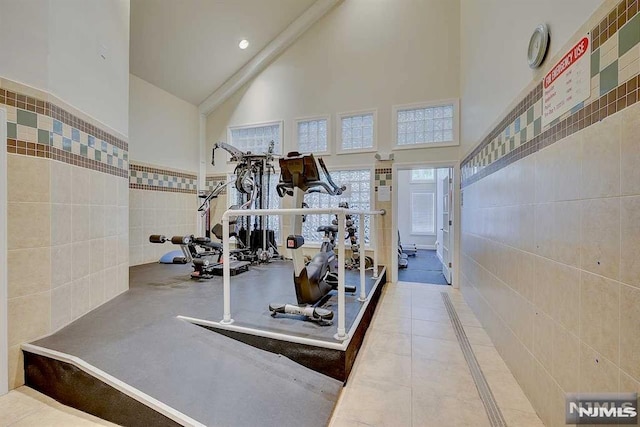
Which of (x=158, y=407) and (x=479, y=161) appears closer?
(x=158, y=407)

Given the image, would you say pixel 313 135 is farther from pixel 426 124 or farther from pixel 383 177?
pixel 426 124

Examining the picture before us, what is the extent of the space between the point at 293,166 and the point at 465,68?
3114mm

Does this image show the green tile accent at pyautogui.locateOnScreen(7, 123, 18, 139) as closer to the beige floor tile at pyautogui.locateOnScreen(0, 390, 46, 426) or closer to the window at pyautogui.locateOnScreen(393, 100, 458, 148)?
the beige floor tile at pyautogui.locateOnScreen(0, 390, 46, 426)

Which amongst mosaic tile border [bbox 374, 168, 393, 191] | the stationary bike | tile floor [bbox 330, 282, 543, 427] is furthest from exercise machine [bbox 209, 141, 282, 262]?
tile floor [bbox 330, 282, 543, 427]

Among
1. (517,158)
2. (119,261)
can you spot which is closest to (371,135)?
(517,158)

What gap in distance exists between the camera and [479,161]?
310cm

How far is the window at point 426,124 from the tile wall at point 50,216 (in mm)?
4138

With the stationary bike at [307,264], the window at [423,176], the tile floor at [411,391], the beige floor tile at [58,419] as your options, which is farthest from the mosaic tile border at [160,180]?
the window at [423,176]

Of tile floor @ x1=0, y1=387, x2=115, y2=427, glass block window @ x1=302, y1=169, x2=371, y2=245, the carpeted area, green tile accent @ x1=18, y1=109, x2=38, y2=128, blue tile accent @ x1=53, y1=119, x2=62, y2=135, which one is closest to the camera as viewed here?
tile floor @ x1=0, y1=387, x2=115, y2=427

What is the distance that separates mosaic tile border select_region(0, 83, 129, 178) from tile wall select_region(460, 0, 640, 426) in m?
3.31

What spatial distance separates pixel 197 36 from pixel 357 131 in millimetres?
3188

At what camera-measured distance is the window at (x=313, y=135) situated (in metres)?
5.12

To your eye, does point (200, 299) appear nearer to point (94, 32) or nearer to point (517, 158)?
point (94, 32)

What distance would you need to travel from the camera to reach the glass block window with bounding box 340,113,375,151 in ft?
15.9
